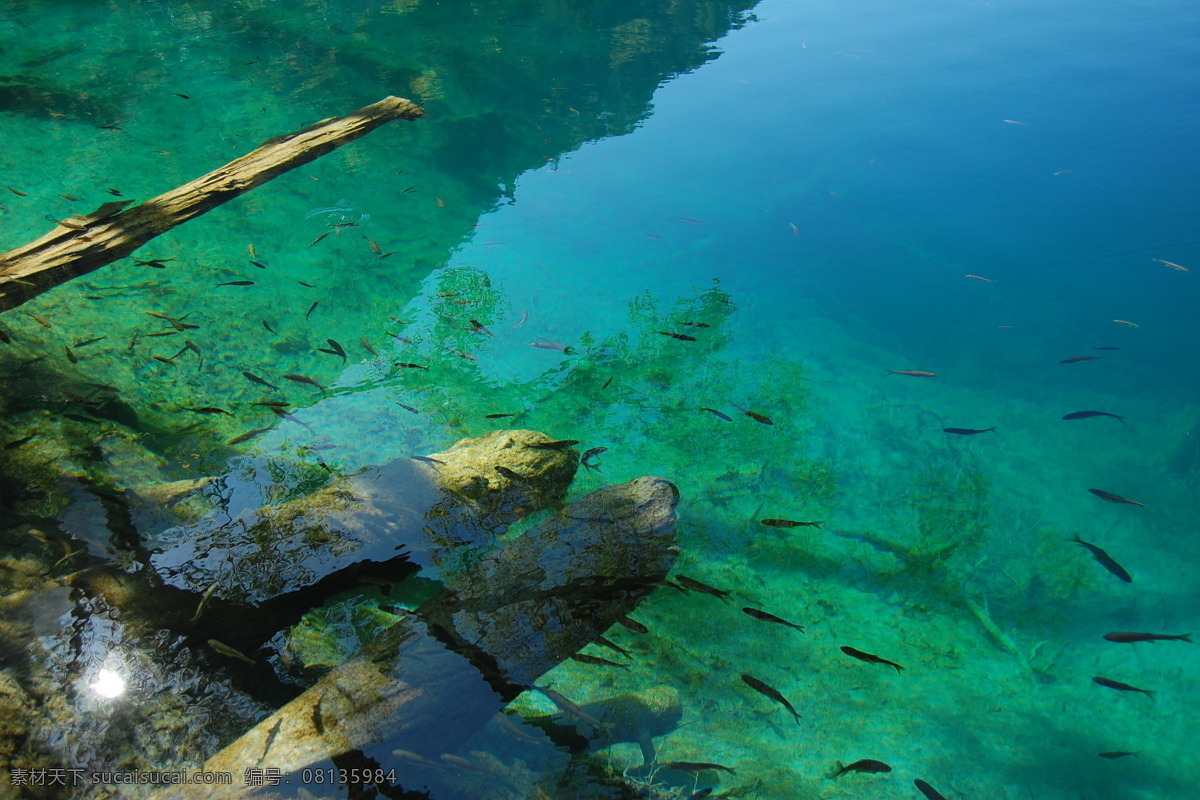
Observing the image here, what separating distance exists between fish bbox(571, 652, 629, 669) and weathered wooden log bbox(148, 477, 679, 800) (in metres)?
0.07

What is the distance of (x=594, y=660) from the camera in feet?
11.0

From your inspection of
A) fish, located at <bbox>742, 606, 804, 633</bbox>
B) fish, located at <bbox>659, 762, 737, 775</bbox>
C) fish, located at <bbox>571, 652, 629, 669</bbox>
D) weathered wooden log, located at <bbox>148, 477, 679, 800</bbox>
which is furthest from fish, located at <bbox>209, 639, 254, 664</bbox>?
fish, located at <bbox>742, 606, 804, 633</bbox>

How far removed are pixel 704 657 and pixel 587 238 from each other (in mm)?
5805

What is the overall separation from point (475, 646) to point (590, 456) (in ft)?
7.43

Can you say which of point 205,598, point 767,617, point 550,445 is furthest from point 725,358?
point 205,598

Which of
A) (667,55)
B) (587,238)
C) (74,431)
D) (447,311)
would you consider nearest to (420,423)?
(447,311)

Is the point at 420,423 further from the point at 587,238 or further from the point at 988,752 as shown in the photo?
the point at 988,752

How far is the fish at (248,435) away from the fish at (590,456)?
2570 mm

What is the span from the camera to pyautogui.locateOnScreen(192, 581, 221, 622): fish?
126 inches

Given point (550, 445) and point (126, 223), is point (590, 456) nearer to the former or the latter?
point (550, 445)

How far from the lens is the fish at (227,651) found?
3082 mm

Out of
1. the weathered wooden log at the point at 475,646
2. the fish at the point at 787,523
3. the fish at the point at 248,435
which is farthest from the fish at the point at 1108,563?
the fish at the point at 248,435

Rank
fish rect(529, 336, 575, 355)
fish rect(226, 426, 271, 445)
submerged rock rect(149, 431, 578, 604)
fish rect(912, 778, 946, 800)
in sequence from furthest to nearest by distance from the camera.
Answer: fish rect(529, 336, 575, 355)
fish rect(226, 426, 271, 445)
submerged rock rect(149, 431, 578, 604)
fish rect(912, 778, 946, 800)

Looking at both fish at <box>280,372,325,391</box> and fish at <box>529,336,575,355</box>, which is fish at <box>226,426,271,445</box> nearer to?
fish at <box>280,372,325,391</box>
